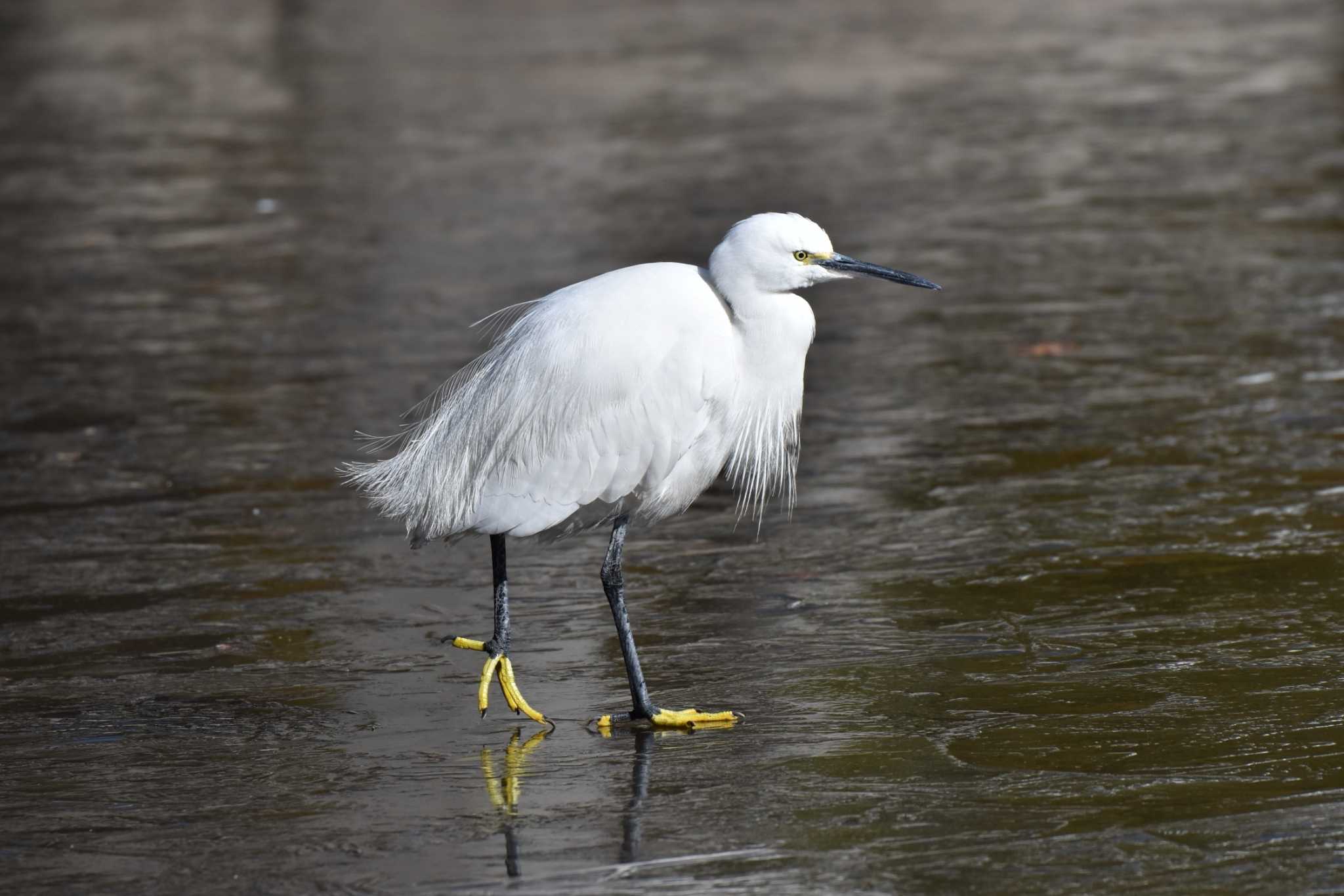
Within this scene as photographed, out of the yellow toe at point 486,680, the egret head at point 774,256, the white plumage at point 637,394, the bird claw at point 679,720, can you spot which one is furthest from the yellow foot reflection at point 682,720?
the egret head at point 774,256

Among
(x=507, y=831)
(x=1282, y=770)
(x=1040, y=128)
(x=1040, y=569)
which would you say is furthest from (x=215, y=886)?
(x=1040, y=128)

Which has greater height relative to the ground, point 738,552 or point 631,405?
point 631,405

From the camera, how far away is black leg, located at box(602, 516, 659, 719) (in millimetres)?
5207

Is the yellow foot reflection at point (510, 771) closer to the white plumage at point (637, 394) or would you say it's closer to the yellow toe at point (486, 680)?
the yellow toe at point (486, 680)

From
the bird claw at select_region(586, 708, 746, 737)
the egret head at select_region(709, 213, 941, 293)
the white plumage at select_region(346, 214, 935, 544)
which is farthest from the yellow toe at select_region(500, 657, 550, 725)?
the egret head at select_region(709, 213, 941, 293)

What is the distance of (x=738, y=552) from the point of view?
22.7 feet

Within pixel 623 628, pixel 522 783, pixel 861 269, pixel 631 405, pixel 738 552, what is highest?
pixel 861 269

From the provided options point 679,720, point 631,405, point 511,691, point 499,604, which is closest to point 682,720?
point 679,720

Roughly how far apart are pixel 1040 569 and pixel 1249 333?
3699 mm

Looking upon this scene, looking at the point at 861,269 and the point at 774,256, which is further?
the point at 861,269

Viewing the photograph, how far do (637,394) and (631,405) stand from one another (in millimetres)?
39

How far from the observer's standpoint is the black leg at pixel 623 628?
17.1ft

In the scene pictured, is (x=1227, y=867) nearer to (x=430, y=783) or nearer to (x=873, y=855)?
(x=873, y=855)

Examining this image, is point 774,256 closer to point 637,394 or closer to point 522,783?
point 637,394
